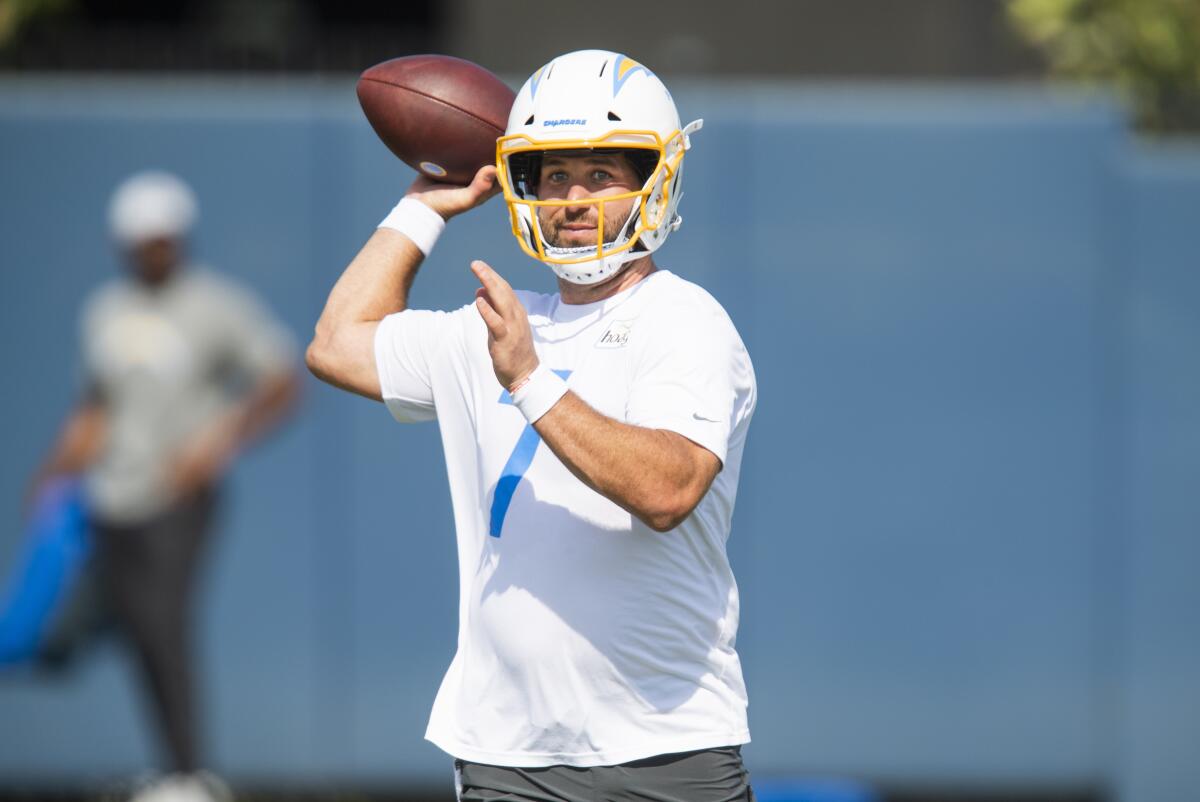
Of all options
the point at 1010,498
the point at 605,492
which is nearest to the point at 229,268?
the point at 1010,498

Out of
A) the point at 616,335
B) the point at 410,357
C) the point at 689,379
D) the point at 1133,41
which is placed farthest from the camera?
the point at 1133,41

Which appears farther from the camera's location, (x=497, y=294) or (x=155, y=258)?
(x=155, y=258)

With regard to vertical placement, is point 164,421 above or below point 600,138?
below

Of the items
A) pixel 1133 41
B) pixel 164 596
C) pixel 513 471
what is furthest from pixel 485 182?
pixel 1133 41

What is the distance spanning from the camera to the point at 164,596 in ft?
A: 20.4

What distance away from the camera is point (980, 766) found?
6344 millimetres

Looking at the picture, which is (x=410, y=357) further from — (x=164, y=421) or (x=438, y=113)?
(x=164, y=421)

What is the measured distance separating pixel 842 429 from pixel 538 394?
148 inches

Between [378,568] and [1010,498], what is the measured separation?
7.73ft

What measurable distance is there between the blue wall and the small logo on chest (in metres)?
3.25

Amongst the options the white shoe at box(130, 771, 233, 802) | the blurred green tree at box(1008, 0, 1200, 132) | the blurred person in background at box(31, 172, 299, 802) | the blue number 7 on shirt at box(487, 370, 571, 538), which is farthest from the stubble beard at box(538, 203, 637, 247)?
the blurred green tree at box(1008, 0, 1200, 132)

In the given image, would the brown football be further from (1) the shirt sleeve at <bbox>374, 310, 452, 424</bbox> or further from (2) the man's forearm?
(2) the man's forearm

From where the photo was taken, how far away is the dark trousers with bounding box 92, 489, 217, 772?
20.4 feet

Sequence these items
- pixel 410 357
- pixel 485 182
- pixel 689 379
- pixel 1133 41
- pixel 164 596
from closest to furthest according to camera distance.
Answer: pixel 689 379 < pixel 410 357 < pixel 485 182 < pixel 164 596 < pixel 1133 41
